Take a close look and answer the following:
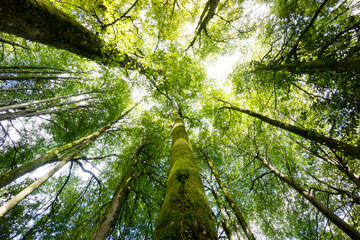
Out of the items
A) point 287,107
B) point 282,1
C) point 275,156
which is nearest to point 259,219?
point 275,156

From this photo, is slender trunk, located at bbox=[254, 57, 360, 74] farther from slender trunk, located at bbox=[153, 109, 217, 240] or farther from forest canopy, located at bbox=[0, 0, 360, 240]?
slender trunk, located at bbox=[153, 109, 217, 240]

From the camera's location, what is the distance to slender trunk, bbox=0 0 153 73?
2.15 meters

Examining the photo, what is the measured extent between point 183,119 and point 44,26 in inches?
229

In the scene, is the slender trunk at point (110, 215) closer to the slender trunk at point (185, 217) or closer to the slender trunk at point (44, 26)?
the slender trunk at point (185, 217)

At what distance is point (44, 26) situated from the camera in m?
2.63

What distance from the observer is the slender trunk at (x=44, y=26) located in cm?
215

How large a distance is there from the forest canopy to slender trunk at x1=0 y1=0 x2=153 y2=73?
0.02 meters

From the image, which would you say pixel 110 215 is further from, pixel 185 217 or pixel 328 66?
A: pixel 328 66

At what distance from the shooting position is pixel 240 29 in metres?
6.86

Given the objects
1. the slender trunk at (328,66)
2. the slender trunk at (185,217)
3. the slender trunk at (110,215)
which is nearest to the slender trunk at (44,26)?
the slender trunk at (185,217)

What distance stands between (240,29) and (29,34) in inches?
314

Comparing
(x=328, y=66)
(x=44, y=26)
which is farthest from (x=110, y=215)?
(x=328, y=66)

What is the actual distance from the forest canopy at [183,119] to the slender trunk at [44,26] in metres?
0.02

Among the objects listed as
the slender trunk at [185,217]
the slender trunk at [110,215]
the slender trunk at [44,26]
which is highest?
the slender trunk at [44,26]
